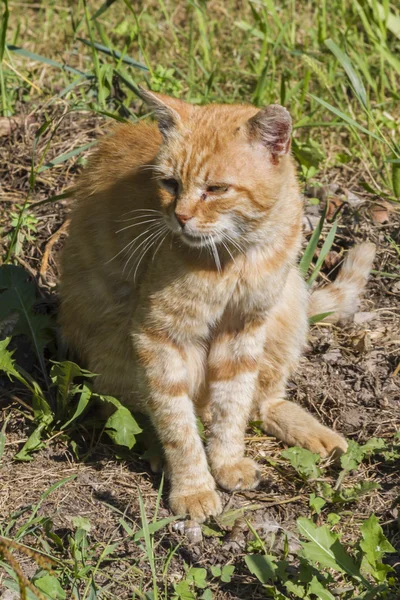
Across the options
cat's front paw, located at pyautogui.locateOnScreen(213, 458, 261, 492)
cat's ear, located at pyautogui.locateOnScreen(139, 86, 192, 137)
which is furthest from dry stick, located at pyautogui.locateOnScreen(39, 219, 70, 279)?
cat's front paw, located at pyautogui.locateOnScreen(213, 458, 261, 492)

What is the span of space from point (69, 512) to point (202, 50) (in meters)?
3.21

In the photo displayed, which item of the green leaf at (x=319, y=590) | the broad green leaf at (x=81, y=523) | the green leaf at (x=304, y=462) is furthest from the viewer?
the green leaf at (x=304, y=462)

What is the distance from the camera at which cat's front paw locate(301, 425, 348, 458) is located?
10.6 feet

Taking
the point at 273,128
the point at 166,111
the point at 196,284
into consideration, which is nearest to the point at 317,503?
the point at 196,284

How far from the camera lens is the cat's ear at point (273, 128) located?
2.56 metres

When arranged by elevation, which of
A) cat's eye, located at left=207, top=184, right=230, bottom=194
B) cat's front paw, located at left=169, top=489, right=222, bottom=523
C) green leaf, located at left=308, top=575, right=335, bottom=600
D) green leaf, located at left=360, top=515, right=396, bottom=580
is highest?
cat's eye, located at left=207, top=184, right=230, bottom=194

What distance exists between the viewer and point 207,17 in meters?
5.45

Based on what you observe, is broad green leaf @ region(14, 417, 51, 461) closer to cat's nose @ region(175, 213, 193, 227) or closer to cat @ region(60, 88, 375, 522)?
cat @ region(60, 88, 375, 522)

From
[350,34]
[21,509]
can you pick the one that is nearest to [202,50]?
[350,34]

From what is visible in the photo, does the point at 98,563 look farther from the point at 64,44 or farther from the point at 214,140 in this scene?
the point at 64,44

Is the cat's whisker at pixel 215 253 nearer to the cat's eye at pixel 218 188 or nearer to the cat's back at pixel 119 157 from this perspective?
the cat's eye at pixel 218 188

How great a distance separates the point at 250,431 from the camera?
3473 mm

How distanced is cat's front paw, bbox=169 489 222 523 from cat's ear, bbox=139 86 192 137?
1.28m

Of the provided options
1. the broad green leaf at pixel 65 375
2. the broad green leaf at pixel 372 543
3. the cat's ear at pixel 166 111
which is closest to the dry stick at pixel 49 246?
the broad green leaf at pixel 65 375
